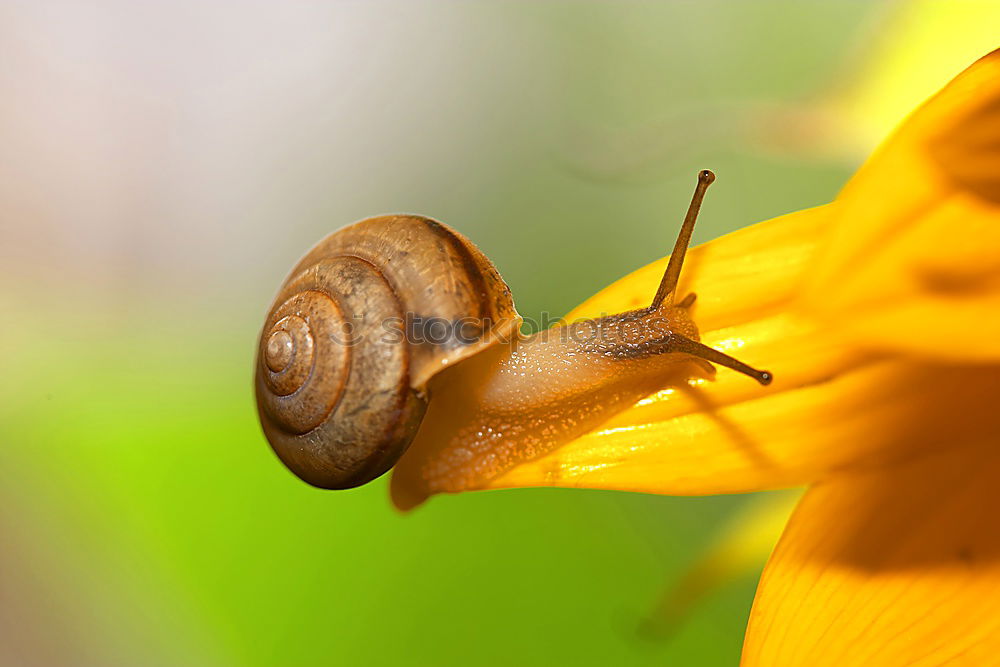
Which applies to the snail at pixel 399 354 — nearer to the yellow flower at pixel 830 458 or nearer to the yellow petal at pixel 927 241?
the yellow flower at pixel 830 458

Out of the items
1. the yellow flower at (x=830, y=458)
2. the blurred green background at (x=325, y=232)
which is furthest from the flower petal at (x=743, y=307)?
the blurred green background at (x=325, y=232)

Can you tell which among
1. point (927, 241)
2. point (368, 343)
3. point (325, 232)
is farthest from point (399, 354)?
point (325, 232)

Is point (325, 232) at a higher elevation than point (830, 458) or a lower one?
higher

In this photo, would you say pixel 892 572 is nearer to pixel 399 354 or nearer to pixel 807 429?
pixel 807 429

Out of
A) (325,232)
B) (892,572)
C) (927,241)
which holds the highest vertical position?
(325,232)

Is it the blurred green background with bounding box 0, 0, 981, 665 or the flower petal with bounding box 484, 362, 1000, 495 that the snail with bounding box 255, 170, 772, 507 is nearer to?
the flower petal with bounding box 484, 362, 1000, 495

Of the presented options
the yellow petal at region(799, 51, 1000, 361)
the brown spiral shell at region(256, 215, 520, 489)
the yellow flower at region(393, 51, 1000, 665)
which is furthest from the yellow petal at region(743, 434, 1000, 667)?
the brown spiral shell at region(256, 215, 520, 489)

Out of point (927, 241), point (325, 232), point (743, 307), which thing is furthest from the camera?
point (325, 232)
